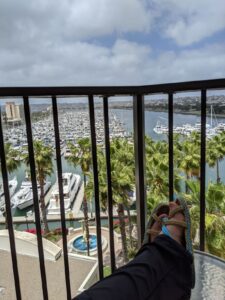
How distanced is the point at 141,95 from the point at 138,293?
0.97 m

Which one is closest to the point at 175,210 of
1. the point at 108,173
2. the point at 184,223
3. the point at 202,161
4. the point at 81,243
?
the point at 184,223

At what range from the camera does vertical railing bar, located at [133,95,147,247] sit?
1359mm

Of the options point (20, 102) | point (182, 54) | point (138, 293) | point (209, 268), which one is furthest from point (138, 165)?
point (182, 54)

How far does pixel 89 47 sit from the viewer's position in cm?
1343

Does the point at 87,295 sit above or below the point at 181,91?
below

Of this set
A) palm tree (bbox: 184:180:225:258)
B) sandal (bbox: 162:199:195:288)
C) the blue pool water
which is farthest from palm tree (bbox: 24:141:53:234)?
the blue pool water

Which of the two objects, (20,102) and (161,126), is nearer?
(20,102)

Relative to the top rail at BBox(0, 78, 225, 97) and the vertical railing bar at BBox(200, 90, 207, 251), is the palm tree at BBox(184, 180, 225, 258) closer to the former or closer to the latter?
the vertical railing bar at BBox(200, 90, 207, 251)

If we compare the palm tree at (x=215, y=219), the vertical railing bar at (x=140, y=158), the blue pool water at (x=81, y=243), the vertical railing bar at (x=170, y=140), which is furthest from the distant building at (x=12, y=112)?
the blue pool water at (x=81, y=243)

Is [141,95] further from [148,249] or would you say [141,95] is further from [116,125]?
[148,249]

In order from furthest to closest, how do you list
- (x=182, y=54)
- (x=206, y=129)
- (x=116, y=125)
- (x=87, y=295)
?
(x=182, y=54) < (x=116, y=125) < (x=206, y=129) < (x=87, y=295)

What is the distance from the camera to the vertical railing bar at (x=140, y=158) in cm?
136

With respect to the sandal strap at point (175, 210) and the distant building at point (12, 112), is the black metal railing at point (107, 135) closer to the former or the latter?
the distant building at point (12, 112)

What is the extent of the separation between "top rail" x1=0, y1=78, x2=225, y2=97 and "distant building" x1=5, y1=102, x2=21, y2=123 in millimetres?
63
